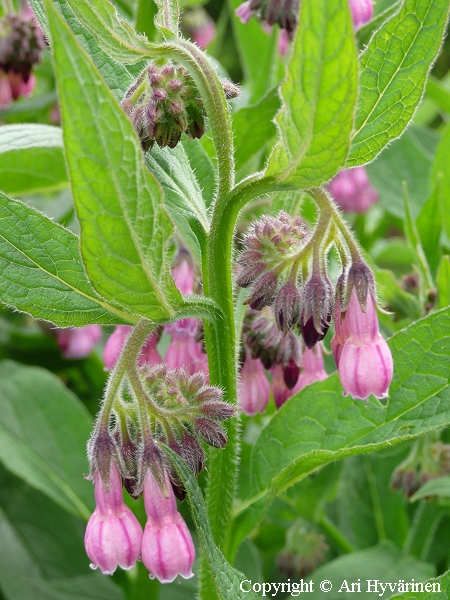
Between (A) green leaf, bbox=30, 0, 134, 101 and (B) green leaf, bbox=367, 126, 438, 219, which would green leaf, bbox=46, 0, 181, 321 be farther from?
(B) green leaf, bbox=367, 126, 438, 219

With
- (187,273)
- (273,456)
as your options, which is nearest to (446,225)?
(187,273)

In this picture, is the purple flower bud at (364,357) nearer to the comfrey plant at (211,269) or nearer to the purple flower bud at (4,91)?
the comfrey plant at (211,269)

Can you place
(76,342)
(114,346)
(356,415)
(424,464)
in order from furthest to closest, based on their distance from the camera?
(76,342) → (424,464) → (114,346) → (356,415)

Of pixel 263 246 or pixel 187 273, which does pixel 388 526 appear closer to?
pixel 187 273

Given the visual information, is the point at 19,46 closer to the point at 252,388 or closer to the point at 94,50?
the point at 94,50

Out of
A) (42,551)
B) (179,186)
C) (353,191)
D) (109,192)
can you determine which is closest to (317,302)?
(179,186)

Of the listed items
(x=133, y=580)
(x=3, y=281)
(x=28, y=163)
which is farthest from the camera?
(x=28, y=163)

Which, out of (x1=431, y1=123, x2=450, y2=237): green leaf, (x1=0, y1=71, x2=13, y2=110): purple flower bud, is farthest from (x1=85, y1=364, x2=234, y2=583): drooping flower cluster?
(x1=0, y1=71, x2=13, y2=110): purple flower bud

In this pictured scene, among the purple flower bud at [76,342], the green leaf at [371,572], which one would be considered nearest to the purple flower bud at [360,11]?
the green leaf at [371,572]
